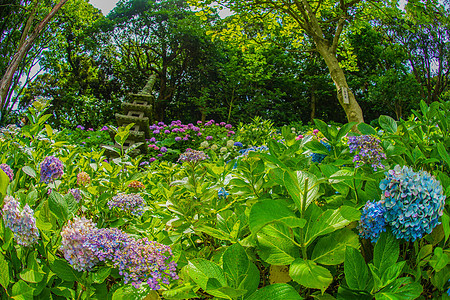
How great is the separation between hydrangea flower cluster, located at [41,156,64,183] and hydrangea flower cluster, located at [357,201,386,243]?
1.03 meters

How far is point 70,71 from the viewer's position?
38.0ft

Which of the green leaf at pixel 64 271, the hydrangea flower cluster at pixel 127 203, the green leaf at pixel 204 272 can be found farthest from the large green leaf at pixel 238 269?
the hydrangea flower cluster at pixel 127 203

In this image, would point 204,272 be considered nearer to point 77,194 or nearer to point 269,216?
point 269,216

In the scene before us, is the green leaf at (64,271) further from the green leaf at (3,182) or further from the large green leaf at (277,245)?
the large green leaf at (277,245)

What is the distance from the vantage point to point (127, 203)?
92 cm

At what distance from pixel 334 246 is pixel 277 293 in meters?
0.16

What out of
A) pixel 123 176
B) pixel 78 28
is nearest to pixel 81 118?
pixel 78 28

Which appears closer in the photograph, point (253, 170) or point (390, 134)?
point (253, 170)

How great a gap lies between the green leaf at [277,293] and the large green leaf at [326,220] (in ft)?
0.35

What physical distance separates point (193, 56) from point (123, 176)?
34.7 ft

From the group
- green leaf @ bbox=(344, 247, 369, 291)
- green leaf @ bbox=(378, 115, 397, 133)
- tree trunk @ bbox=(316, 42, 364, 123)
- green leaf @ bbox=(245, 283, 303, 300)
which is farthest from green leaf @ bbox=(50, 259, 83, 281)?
tree trunk @ bbox=(316, 42, 364, 123)

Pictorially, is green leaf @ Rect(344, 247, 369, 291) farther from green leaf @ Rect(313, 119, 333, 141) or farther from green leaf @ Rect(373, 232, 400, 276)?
green leaf @ Rect(313, 119, 333, 141)

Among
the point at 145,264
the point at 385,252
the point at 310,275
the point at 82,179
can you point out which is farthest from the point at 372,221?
the point at 82,179

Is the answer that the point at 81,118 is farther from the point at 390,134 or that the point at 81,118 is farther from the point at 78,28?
the point at 390,134
